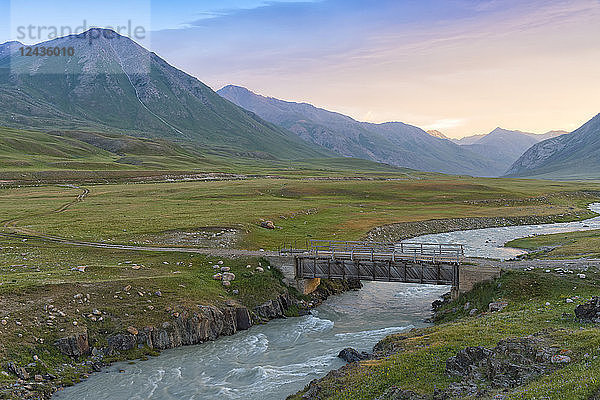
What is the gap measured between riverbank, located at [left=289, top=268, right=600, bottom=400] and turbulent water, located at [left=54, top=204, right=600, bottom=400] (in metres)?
4.54

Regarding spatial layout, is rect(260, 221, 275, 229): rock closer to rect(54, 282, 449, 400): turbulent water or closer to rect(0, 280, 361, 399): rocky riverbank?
rect(54, 282, 449, 400): turbulent water

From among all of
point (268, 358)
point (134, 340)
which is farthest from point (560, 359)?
point (134, 340)

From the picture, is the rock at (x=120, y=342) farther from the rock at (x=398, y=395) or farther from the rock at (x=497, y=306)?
the rock at (x=497, y=306)

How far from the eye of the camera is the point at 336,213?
109m

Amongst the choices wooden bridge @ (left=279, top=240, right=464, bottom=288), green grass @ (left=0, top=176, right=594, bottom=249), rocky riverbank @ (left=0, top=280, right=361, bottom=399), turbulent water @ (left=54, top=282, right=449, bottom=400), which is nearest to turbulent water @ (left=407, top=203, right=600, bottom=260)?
green grass @ (left=0, top=176, right=594, bottom=249)

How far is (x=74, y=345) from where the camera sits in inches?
1460

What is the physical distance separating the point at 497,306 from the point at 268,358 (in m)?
20.8

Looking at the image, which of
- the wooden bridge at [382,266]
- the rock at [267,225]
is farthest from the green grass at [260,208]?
the wooden bridge at [382,266]

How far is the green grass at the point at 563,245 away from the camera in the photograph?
65.7 m

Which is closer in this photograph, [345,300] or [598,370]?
[598,370]

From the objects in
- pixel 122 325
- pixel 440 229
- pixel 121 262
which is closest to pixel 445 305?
pixel 122 325

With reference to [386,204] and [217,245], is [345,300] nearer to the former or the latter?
[217,245]

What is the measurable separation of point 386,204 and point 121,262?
89.0 meters

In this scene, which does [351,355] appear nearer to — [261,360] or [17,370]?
[261,360]
